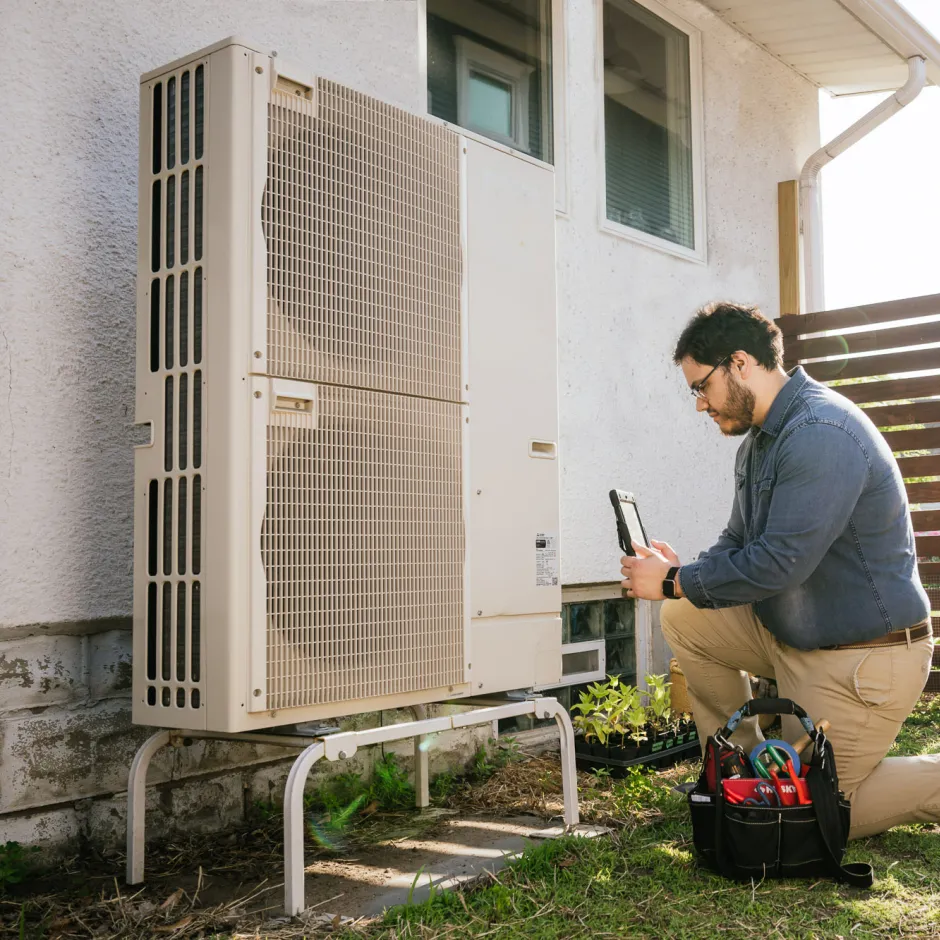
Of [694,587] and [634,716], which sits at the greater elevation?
[694,587]

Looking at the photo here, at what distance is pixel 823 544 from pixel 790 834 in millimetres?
736

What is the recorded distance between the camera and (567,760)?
2984 mm

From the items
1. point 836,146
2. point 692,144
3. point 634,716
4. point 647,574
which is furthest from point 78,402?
point 836,146

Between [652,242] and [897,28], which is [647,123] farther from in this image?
[897,28]

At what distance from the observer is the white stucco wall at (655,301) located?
4320 millimetres

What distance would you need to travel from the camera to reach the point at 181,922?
7.22ft

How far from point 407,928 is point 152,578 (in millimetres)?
974

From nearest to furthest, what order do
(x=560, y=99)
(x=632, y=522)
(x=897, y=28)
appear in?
(x=632, y=522) → (x=560, y=99) → (x=897, y=28)

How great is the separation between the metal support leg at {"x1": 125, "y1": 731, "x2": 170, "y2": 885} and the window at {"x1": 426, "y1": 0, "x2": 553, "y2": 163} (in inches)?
100

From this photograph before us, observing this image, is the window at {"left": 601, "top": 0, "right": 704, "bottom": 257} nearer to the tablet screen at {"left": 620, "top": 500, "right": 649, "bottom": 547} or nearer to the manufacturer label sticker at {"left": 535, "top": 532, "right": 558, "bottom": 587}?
the tablet screen at {"left": 620, "top": 500, "right": 649, "bottom": 547}

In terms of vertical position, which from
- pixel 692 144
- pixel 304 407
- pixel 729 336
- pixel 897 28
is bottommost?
pixel 304 407

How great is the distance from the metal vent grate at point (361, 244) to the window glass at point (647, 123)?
2.15 m

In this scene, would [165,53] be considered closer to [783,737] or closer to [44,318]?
[44,318]

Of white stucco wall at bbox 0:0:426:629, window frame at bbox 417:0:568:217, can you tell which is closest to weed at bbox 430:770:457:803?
white stucco wall at bbox 0:0:426:629
